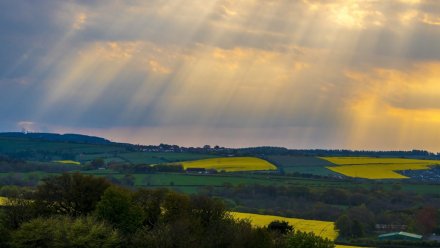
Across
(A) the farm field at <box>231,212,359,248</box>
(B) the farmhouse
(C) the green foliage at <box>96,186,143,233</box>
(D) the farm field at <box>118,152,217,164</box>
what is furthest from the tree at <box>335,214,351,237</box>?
(D) the farm field at <box>118,152,217,164</box>

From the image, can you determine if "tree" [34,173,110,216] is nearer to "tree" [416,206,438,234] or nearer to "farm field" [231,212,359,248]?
"farm field" [231,212,359,248]

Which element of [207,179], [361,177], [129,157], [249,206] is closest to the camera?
[249,206]

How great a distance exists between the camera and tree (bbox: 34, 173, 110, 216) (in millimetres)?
69000

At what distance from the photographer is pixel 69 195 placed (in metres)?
69.8

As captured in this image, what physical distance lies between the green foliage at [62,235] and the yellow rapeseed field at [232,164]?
98.1 metres

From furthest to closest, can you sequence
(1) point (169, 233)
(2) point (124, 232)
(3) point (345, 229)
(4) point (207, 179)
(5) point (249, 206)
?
(4) point (207, 179) < (5) point (249, 206) < (3) point (345, 229) < (2) point (124, 232) < (1) point (169, 233)

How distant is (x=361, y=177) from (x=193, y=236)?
324ft

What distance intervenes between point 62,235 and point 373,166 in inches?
4874

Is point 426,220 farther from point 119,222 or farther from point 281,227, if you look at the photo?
point 119,222

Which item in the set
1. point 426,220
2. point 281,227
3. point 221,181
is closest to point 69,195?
point 281,227

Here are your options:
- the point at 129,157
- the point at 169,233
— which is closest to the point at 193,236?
the point at 169,233

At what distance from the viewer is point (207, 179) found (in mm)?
130875

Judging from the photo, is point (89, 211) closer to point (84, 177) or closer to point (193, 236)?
point (84, 177)

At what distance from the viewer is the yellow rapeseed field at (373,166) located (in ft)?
511
